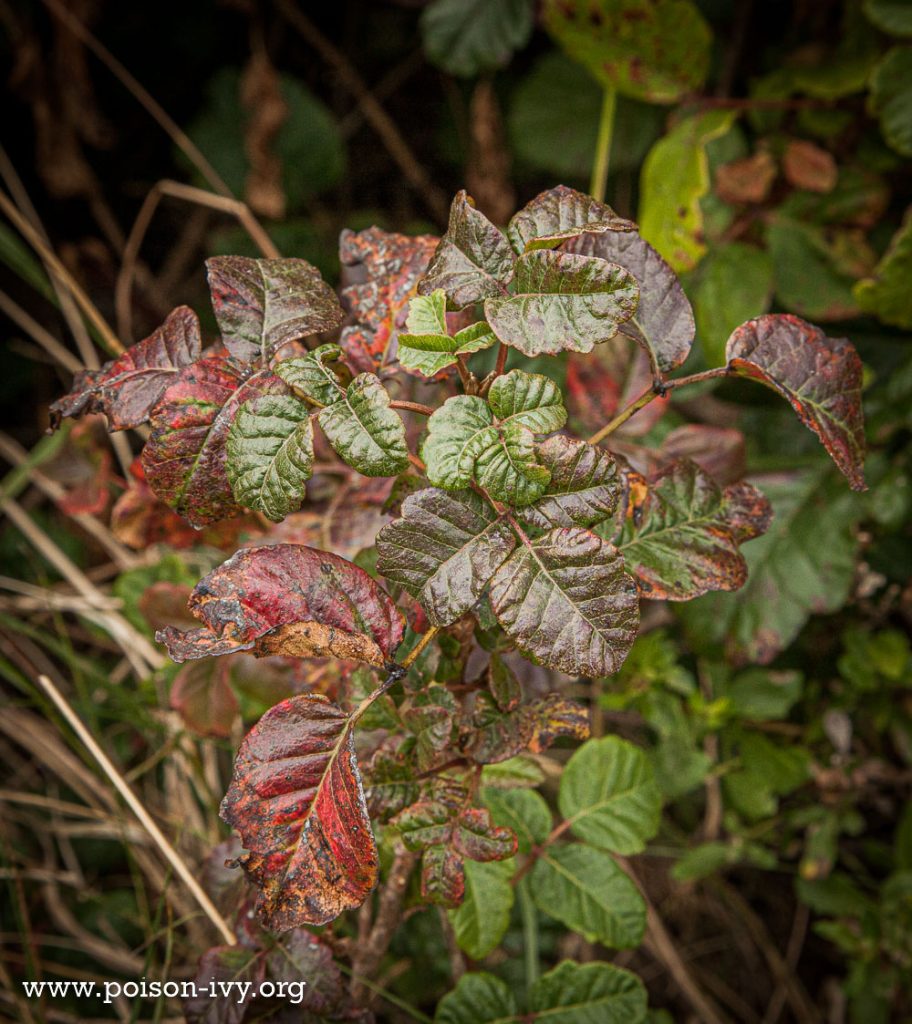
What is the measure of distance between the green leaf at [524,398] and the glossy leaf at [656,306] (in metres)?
0.13

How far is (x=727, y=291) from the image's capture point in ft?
3.87

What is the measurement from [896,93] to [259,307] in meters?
1.02

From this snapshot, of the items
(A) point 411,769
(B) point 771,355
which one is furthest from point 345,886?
(B) point 771,355

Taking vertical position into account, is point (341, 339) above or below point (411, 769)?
above

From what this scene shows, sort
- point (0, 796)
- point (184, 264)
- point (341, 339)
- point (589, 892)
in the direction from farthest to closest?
point (184, 264)
point (0, 796)
point (589, 892)
point (341, 339)

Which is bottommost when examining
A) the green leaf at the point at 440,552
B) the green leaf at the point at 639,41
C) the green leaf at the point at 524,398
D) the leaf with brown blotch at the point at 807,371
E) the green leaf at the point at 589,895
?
the green leaf at the point at 589,895

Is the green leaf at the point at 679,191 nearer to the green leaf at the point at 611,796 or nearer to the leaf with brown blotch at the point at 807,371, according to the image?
the leaf with brown blotch at the point at 807,371

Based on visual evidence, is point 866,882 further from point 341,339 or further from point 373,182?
point 373,182

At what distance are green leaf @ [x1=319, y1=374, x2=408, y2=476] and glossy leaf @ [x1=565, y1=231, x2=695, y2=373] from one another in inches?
8.3

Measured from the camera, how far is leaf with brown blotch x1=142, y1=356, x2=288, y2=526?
571mm

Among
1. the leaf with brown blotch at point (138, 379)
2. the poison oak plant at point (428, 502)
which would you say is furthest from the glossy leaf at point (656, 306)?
the leaf with brown blotch at point (138, 379)

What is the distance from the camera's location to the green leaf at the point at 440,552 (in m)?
0.52

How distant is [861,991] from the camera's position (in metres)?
1.26

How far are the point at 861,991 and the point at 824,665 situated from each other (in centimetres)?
50
